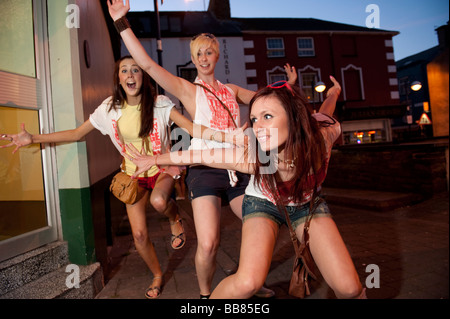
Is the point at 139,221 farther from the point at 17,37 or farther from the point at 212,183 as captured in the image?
the point at 17,37

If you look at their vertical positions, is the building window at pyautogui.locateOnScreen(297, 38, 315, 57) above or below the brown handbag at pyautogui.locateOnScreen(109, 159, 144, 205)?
above

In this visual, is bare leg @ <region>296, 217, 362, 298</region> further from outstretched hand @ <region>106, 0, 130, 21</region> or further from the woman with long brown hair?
outstretched hand @ <region>106, 0, 130, 21</region>

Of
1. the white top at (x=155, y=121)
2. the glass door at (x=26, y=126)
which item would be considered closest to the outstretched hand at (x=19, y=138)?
the white top at (x=155, y=121)

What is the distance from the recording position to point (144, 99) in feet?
8.07

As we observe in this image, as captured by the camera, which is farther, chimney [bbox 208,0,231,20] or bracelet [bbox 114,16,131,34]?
chimney [bbox 208,0,231,20]

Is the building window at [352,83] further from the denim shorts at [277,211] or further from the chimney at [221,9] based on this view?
the denim shorts at [277,211]

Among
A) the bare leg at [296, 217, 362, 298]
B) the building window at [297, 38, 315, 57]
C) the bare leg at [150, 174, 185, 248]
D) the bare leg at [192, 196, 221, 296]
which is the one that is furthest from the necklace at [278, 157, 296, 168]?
the building window at [297, 38, 315, 57]

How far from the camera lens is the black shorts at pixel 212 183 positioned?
2.49m

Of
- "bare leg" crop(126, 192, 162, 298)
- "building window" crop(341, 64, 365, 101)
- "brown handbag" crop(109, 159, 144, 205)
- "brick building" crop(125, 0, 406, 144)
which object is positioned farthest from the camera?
"building window" crop(341, 64, 365, 101)

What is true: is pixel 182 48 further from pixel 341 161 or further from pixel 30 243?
pixel 30 243

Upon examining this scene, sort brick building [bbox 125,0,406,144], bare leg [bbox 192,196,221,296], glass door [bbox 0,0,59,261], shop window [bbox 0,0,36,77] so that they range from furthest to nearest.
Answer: brick building [bbox 125,0,406,144] < shop window [bbox 0,0,36,77] < glass door [bbox 0,0,59,261] < bare leg [bbox 192,196,221,296]

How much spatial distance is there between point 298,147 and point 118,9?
1.58 meters

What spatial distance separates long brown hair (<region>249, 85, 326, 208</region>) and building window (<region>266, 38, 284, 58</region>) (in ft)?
57.8

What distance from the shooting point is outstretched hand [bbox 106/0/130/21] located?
6.85 feet
